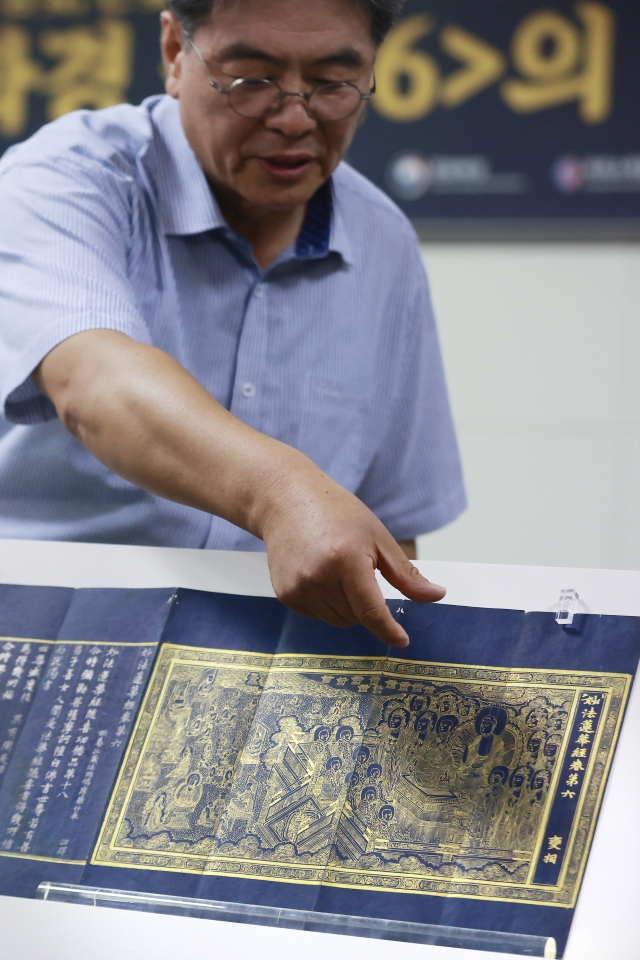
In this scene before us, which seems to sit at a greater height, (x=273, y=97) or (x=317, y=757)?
(x=273, y=97)

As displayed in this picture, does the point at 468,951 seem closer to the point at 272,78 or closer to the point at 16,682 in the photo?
the point at 16,682

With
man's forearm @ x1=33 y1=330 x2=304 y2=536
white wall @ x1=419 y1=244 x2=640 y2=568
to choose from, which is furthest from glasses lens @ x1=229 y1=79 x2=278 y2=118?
white wall @ x1=419 y1=244 x2=640 y2=568

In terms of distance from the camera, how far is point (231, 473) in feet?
2.73

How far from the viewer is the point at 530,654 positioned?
0.79 metres

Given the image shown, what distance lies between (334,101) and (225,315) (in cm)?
25

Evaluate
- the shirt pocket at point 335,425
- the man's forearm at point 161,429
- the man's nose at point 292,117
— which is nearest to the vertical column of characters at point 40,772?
the man's forearm at point 161,429

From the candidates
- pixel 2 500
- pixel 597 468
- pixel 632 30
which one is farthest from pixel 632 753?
A: pixel 632 30

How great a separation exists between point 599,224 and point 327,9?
1320 mm

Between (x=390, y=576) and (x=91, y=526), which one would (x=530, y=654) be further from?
(x=91, y=526)

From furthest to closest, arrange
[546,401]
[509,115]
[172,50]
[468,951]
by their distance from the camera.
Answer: [546,401]
[509,115]
[172,50]
[468,951]

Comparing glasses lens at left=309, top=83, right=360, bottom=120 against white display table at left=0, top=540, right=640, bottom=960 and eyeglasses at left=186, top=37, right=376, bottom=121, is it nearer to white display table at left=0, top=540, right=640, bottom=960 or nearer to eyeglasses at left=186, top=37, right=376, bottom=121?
eyeglasses at left=186, top=37, right=376, bottom=121

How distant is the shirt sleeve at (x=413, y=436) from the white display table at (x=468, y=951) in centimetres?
43

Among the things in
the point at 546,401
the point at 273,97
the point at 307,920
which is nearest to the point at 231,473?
the point at 307,920

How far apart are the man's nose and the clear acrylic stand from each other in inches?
27.3
